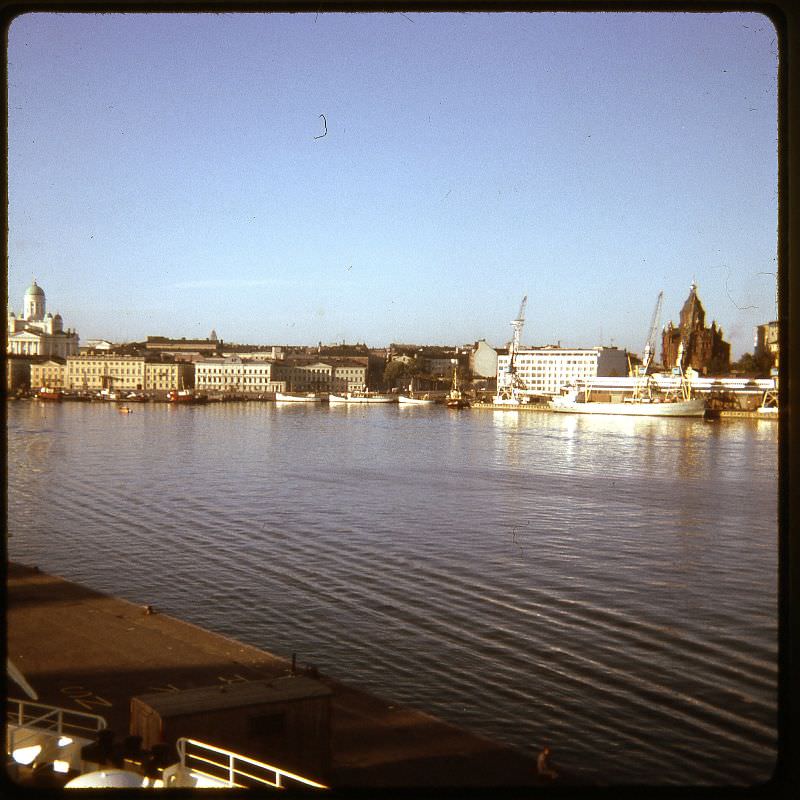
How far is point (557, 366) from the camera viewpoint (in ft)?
119

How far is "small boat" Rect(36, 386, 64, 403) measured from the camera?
1129 inches

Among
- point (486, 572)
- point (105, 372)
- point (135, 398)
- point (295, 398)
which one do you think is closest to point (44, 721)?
point (486, 572)

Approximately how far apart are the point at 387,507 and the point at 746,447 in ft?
35.1

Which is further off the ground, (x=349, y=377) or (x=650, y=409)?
(x=349, y=377)

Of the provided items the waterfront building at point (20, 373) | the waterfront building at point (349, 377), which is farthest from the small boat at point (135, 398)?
the waterfront building at point (349, 377)

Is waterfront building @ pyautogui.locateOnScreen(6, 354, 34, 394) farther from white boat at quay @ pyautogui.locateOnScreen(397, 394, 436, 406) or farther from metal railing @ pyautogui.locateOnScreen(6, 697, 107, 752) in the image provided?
metal railing @ pyautogui.locateOnScreen(6, 697, 107, 752)

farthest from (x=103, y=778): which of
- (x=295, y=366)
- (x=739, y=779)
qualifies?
(x=295, y=366)

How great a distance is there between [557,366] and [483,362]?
788 centimetres

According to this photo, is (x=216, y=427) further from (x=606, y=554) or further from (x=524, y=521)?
(x=606, y=554)

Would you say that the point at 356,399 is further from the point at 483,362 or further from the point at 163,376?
the point at 483,362

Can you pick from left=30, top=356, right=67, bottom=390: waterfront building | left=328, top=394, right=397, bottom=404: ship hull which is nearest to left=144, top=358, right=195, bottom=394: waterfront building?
left=30, top=356, right=67, bottom=390: waterfront building

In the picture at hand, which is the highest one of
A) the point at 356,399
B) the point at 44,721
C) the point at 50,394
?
the point at 50,394

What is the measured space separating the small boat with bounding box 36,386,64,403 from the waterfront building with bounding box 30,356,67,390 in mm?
132

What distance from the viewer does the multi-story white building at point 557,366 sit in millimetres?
33875
